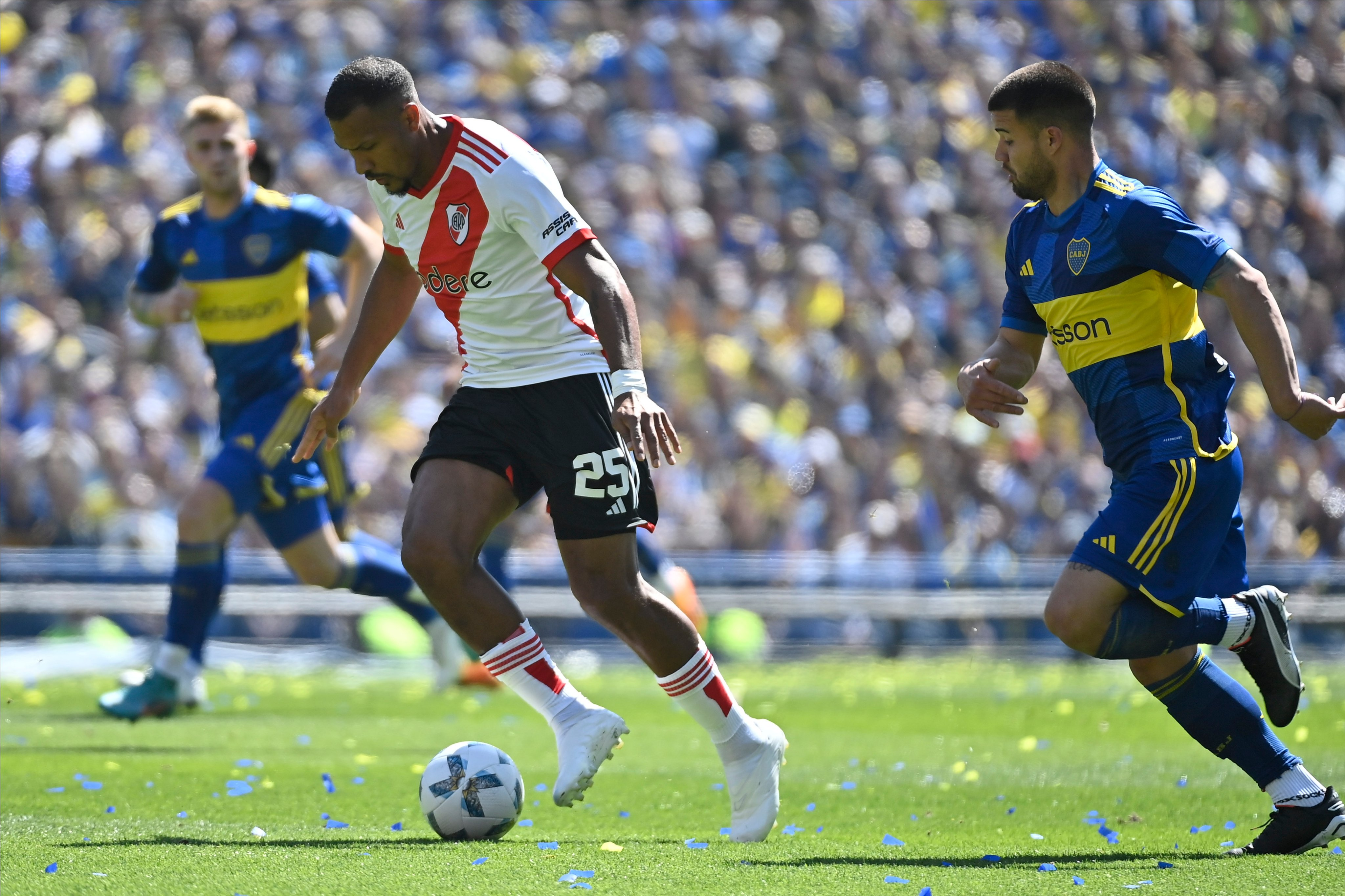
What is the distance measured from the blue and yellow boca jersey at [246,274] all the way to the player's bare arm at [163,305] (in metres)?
0.10

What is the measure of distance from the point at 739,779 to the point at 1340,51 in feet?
57.3

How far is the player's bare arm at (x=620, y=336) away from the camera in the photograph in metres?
4.53

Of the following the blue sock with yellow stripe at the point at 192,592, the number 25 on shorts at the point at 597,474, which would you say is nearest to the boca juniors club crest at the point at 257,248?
the blue sock with yellow stripe at the point at 192,592

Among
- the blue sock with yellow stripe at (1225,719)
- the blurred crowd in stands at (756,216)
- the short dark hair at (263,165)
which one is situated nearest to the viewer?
the blue sock with yellow stripe at (1225,719)

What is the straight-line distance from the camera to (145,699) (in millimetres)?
8281

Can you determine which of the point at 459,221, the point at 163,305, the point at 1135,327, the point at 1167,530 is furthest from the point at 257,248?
the point at 1167,530

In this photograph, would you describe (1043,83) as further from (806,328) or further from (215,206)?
(806,328)

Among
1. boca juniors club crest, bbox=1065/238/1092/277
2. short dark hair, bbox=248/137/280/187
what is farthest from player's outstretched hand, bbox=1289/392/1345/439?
short dark hair, bbox=248/137/280/187

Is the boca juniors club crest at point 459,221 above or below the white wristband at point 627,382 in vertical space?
→ above

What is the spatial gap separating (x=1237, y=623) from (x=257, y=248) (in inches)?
218

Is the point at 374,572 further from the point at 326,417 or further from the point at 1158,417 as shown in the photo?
the point at 1158,417

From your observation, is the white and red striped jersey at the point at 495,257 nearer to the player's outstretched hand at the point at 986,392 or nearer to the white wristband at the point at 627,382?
the white wristband at the point at 627,382

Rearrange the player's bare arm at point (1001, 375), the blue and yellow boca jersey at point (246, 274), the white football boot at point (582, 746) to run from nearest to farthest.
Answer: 1. the white football boot at point (582, 746)
2. the player's bare arm at point (1001, 375)
3. the blue and yellow boca jersey at point (246, 274)

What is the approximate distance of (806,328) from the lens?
1731 centimetres
